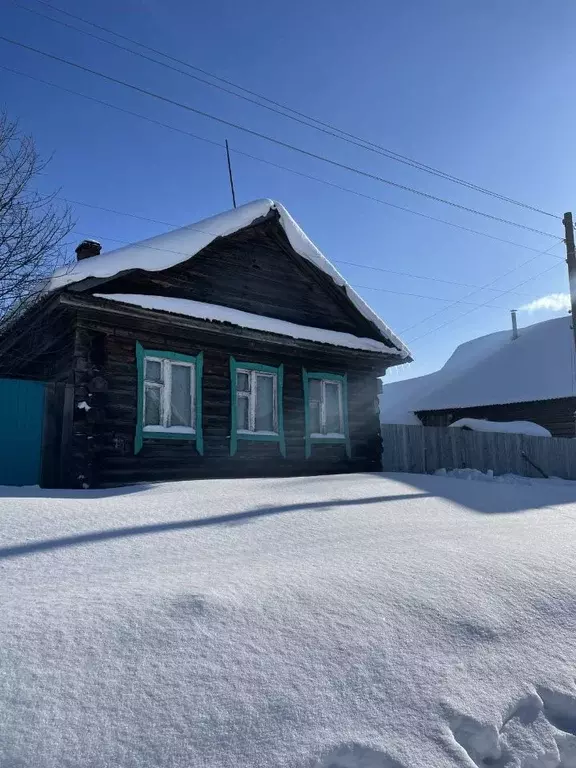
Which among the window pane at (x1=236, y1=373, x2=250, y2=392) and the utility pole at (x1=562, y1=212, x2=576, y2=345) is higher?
the utility pole at (x1=562, y1=212, x2=576, y2=345)

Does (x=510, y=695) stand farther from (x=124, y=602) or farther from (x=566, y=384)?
(x=566, y=384)

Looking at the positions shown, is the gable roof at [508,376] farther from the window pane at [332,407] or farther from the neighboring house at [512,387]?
the window pane at [332,407]

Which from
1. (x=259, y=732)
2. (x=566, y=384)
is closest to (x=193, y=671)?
(x=259, y=732)

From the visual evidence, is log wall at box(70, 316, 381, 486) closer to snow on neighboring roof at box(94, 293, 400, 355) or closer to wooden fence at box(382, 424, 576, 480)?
snow on neighboring roof at box(94, 293, 400, 355)

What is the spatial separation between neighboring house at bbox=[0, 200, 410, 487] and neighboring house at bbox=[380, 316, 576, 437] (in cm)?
1365

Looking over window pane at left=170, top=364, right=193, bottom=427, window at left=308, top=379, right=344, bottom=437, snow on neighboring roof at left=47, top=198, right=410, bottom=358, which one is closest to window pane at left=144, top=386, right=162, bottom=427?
window pane at left=170, top=364, right=193, bottom=427

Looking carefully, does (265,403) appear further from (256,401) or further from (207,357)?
(207,357)

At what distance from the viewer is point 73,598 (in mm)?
2609

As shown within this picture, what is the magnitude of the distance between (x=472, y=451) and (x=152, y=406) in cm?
1193

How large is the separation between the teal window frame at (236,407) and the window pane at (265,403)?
125 millimetres

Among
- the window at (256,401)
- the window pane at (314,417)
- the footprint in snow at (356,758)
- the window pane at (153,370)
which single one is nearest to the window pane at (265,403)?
the window at (256,401)

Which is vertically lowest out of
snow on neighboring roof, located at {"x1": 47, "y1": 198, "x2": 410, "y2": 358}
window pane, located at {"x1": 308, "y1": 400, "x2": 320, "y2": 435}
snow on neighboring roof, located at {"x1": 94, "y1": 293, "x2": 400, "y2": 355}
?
window pane, located at {"x1": 308, "y1": 400, "x2": 320, "y2": 435}

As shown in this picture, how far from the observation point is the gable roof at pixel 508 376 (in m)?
23.1

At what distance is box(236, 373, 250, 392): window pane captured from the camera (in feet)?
33.2
